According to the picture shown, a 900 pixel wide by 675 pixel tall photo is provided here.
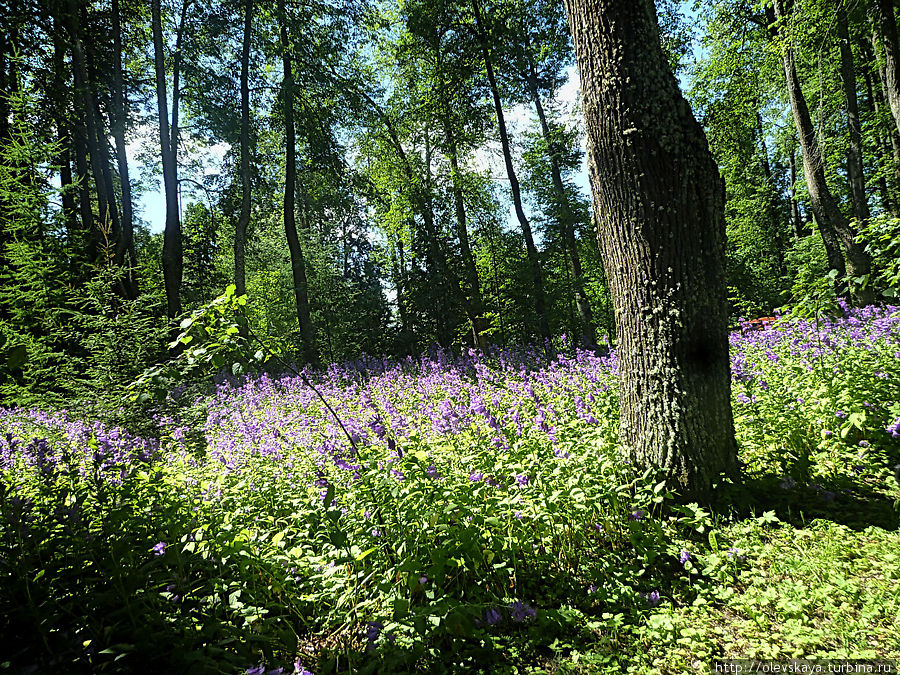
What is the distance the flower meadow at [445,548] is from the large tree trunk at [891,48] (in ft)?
18.5

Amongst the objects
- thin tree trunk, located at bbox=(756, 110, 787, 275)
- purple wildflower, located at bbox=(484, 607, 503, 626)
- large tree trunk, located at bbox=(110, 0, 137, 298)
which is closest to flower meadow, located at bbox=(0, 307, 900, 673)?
purple wildflower, located at bbox=(484, 607, 503, 626)

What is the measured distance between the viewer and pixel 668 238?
2.82 m

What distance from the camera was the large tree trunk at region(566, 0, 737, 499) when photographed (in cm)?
278

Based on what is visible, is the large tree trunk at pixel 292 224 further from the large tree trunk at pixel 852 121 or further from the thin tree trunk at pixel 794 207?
the thin tree trunk at pixel 794 207

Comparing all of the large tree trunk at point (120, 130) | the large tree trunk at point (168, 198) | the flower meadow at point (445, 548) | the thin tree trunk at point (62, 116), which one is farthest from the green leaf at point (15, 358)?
the thin tree trunk at point (62, 116)

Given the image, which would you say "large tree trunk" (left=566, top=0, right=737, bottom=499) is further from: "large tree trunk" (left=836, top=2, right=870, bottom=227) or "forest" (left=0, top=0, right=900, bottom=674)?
"large tree trunk" (left=836, top=2, right=870, bottom=227)

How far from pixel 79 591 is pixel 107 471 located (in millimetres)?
1787

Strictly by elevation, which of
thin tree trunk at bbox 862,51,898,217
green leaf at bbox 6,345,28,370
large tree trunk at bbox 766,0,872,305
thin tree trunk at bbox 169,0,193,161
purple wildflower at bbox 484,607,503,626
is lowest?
purple wildflower at bbox 484,607,503,626

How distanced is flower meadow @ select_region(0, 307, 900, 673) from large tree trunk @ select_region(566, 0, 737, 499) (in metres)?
0.30

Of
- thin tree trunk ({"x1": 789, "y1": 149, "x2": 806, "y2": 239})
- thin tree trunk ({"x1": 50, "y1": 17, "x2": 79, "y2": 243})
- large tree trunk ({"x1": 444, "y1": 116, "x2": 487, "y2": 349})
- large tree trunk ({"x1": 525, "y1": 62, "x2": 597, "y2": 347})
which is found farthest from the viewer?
thin tree trunk ({"x1": 789, "y1": 149, "x2": 806, "y2": 239})

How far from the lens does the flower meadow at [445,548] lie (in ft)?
6.14

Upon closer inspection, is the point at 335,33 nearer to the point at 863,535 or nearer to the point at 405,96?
the point at 405,96

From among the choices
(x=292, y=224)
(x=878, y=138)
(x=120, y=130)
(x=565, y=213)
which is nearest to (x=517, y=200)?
(x=565, y=213)

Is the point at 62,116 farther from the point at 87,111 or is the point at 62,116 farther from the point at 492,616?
the point at 492,616
